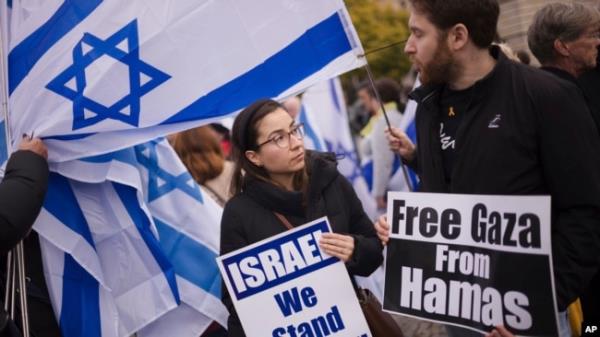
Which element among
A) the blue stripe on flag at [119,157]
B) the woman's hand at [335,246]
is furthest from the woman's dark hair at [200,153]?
the woman's hand at [335,246]

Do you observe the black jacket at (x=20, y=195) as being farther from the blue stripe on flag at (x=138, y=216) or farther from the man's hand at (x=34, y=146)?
the blue stripe on flag at (x=138, y=216)

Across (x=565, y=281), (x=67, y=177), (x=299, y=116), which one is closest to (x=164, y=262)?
(x=67, y=177)

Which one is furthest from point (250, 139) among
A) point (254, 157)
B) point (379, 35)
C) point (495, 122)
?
point (379, 35)

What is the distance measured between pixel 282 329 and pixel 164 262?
1088 mm

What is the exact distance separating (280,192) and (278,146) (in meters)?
0.24

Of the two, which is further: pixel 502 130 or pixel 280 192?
pixel 280 192

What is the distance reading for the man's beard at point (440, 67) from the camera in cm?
283

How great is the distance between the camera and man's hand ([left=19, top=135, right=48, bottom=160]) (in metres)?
3.56

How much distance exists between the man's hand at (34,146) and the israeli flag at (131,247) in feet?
0.67

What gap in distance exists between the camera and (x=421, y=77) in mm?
2904

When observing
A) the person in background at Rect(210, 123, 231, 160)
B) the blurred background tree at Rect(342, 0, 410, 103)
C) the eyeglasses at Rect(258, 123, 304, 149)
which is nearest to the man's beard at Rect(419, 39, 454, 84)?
the eyeglasses at Rect(258, 123, 304, 149)

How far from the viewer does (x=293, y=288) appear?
10.7ft

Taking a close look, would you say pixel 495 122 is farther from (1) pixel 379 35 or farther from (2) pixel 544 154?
(1) pixel 379 35

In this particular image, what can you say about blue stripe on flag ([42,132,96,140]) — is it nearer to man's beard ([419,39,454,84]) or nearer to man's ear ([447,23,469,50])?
man's beard ([419,39,454,84])
